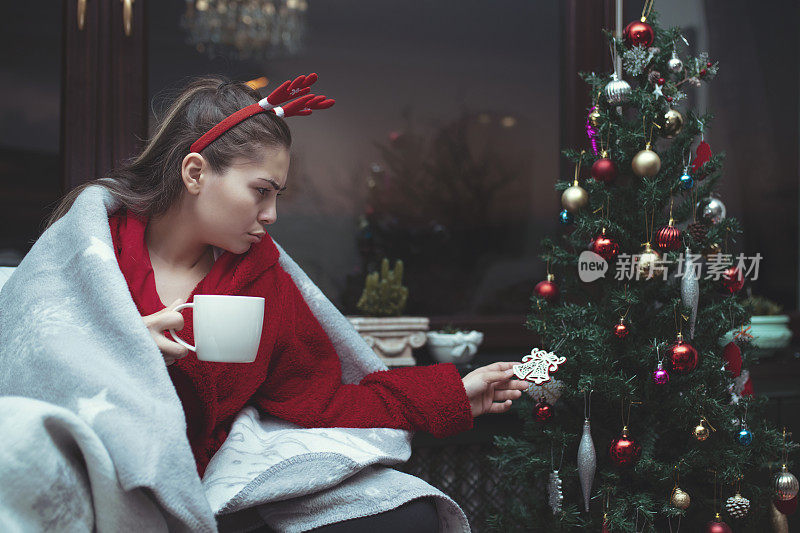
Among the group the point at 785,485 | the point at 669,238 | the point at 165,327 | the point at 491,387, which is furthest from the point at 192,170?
the point at 785,485

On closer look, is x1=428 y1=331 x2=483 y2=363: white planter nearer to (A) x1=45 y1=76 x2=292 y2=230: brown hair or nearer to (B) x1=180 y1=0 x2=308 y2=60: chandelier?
(A) x1=45 y1=76 x2=292 y2=230: brown hair

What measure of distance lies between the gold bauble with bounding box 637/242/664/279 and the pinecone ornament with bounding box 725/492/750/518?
0.44 metres

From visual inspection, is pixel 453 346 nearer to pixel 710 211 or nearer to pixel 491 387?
pixel 491 387

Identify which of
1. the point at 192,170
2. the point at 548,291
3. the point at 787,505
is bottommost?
the point at 787,505

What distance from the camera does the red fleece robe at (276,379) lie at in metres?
1.12

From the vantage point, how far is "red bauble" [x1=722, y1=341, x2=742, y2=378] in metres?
1.31

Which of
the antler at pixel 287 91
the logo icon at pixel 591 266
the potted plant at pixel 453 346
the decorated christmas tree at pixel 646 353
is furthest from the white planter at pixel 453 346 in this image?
the antler at pixel 287 91

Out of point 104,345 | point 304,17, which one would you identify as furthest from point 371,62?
point 104,345

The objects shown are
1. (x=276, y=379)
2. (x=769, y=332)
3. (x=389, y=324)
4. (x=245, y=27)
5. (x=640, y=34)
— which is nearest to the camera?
(x=276, y=379)

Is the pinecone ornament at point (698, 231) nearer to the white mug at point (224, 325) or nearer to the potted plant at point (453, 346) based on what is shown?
the potted plant at point (453, 346)

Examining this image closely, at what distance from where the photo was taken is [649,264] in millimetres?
1268

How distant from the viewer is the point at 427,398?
1.14 metres

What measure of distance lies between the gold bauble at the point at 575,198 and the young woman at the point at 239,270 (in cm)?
36

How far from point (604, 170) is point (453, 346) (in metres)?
0.69
